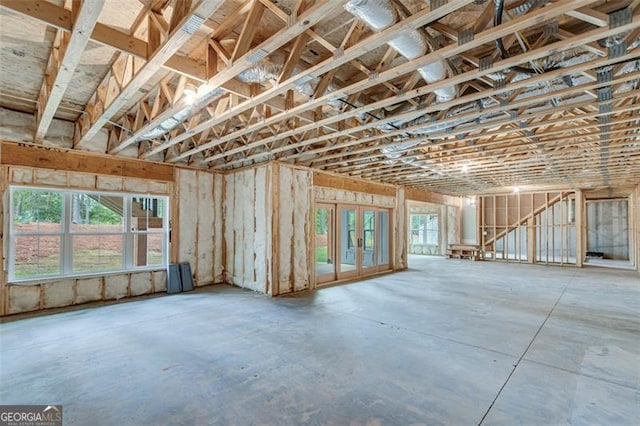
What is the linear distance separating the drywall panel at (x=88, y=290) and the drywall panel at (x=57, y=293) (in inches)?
3.7

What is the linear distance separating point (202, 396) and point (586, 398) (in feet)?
10.2

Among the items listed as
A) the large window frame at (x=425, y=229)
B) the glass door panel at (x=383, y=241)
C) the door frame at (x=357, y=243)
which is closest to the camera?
the door frame at (x=357, y=243)

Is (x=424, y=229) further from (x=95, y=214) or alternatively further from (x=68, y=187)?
(x=68, y=187)

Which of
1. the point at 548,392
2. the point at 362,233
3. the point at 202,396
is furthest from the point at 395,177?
the point at 202,396

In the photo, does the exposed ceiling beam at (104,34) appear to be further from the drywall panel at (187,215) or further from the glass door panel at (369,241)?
the glass door panel at (369,241)

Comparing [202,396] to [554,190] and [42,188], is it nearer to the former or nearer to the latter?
[42,188]

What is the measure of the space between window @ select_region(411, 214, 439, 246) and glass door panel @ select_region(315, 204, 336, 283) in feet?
26.7

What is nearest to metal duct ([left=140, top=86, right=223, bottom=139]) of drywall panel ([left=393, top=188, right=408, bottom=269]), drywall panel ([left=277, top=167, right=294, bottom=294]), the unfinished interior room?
the unfinished interior room

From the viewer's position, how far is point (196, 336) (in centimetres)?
368

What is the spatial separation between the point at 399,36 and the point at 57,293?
6.20 metres

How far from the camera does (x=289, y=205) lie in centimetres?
620

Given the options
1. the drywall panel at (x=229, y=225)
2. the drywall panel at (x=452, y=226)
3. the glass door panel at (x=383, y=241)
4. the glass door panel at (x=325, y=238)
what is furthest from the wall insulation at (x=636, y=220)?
the drywall panel at (x=229, y=225)

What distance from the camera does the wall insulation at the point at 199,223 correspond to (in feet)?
20.8

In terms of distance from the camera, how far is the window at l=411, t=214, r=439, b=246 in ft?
45.6
